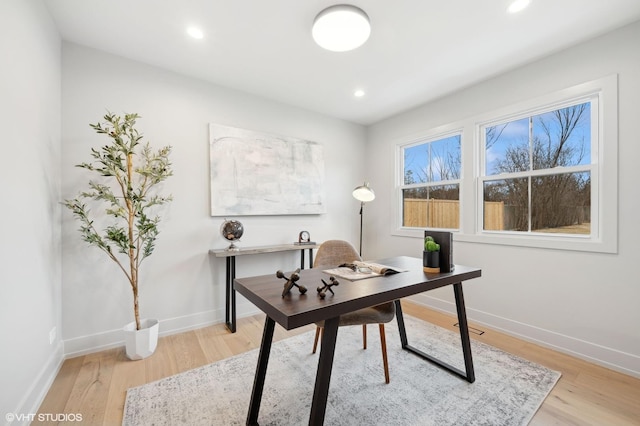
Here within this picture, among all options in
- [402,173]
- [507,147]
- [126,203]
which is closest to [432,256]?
[507,147]

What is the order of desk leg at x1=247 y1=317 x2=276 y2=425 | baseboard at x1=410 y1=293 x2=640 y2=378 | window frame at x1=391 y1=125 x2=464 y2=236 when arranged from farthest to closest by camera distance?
window frame at x1=391 y1=125 x2=464 y2=236, baseboard at x1=410 y1=293 x2=640 y2=378, desk leg at x1=247 y1=317 x2=276 y2=425

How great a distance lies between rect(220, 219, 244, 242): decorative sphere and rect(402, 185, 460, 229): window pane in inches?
89.8

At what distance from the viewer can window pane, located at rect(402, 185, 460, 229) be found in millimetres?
3221

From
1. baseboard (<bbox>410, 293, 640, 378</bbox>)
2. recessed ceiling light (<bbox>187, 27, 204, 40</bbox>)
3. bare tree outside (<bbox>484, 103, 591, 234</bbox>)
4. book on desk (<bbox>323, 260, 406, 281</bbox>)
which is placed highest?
recessed ceiling light (<bbox>187, 27, 204, 40</bbox>)

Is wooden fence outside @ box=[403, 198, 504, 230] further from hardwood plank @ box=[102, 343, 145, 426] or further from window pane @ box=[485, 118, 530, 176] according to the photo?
hardwood plank @ box=[102, 343, 145, 426]

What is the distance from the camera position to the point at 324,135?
380 cm

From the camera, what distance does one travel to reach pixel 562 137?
2430 millimetres

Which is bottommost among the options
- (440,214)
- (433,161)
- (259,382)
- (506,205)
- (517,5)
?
(259,382)

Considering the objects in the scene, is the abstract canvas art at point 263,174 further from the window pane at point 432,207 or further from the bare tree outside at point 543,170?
the bare tree outside at point 543,170

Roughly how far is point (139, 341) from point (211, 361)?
1.96ft

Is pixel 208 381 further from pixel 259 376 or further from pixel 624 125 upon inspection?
pixel 624 125

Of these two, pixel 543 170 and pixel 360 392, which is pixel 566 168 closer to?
pixel 543 170

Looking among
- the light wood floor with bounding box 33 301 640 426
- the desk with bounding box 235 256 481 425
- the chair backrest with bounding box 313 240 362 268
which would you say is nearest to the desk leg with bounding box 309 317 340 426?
the desk with bounding box 235 256 481 425

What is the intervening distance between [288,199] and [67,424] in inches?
99.4
